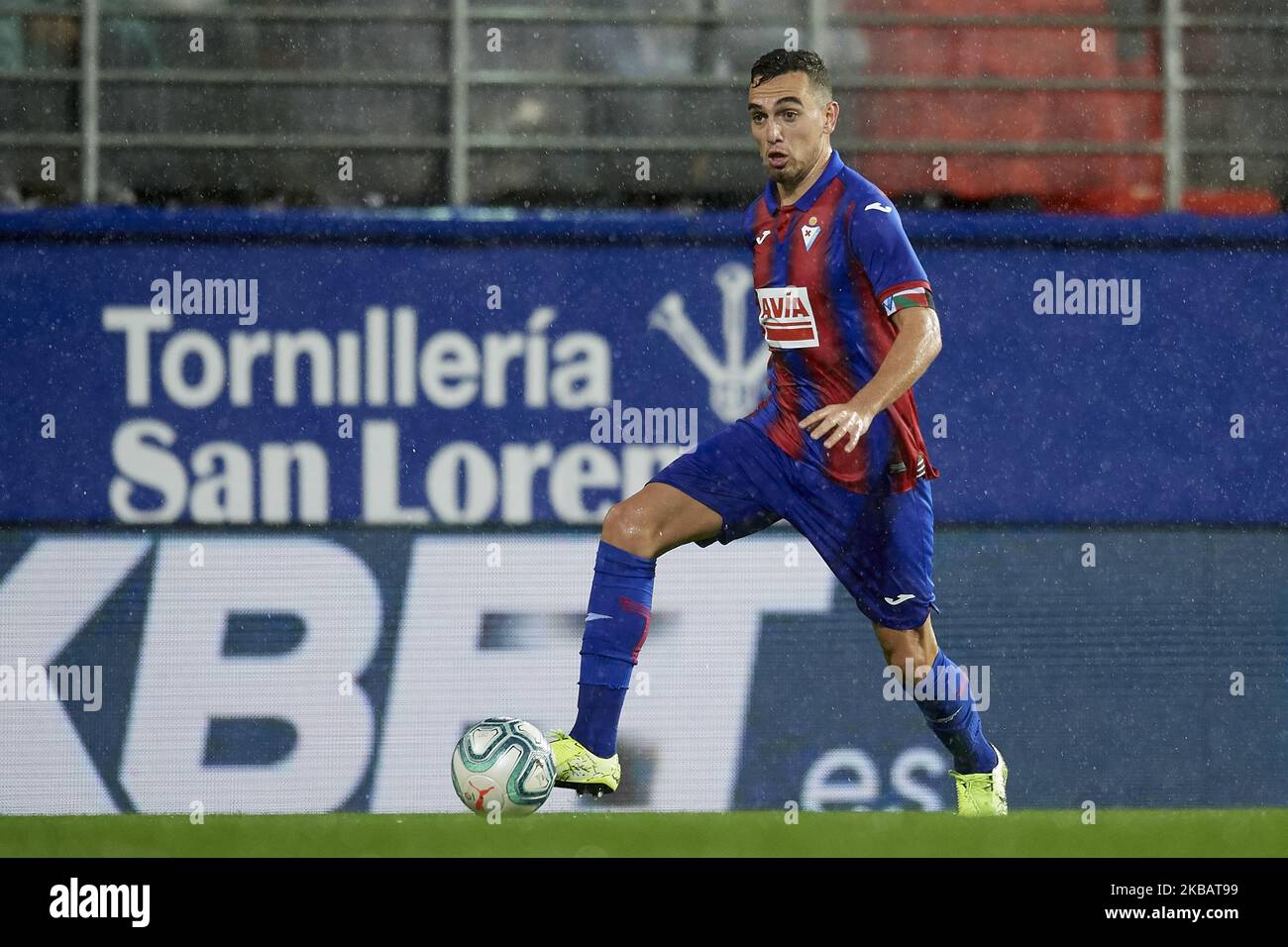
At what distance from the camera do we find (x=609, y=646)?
4668 millimetres

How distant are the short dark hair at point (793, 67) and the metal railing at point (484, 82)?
6.67ft

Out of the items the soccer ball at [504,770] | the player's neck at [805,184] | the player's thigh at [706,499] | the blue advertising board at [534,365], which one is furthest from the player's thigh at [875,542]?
the blue advertising board at [534,365]

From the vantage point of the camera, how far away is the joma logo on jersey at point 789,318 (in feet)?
15.5

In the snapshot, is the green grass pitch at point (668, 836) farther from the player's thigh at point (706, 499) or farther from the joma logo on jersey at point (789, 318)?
the joma logo on jersey at point (789, 318)

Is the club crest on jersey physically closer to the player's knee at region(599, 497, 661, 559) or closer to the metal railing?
the player's knee at region(599, 497, 661, 559)

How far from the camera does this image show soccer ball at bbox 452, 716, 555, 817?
4.54 metres

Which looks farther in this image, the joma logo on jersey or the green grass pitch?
the joma logo on jersey

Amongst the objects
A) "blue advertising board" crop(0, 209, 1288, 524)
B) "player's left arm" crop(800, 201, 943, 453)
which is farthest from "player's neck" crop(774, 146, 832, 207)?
"blue advertising board" crop(0, 209, 1288, 524)

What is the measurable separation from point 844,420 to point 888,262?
52 centimetres

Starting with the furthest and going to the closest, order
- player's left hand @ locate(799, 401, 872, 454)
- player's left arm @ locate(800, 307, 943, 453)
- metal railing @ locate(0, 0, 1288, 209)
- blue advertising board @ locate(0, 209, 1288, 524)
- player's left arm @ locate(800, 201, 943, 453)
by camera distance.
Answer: metal railing @ locate(0, 0, 1288, 209) → blue advertising board @ locate(0, 209, 1288, 524) → player's left arm @ locate(800, 201, 943, 453) → player's left arm @ locate(800, 307, 943, 453) → player's left hand @ locate(799, 401, 872, 454)

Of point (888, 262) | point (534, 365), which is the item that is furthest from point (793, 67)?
point (534, 365)

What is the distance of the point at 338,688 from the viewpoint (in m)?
5.84

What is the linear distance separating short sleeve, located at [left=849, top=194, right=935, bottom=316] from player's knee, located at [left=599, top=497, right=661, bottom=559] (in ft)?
2.71
